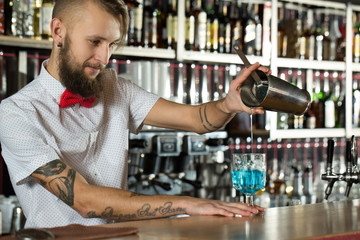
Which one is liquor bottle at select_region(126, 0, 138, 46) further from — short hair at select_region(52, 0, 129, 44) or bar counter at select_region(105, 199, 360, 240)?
bar counter at select_region(105, 199, 360, 240)

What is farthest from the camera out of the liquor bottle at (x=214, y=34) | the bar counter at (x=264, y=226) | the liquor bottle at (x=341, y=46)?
the liquor bottle at (x=341, y=46)

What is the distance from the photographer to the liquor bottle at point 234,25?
10.3 feet

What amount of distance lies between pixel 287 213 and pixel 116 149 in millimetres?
690

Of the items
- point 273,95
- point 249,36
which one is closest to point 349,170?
point 273,95

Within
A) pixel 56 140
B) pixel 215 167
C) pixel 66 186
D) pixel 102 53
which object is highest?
pixel 102 53

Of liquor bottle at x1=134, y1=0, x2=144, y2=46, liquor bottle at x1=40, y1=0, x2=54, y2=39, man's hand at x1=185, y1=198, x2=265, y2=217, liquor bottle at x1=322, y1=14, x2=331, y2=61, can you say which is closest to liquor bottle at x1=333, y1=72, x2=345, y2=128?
liquor bottle at x1=322, y1=14, x2=331, y2=61

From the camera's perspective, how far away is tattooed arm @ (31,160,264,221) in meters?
1.37

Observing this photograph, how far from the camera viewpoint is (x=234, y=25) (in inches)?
125

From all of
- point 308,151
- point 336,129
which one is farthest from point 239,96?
point 308,151

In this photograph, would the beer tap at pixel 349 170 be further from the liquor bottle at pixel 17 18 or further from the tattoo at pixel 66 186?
the liquor bottle at pixel 17 18

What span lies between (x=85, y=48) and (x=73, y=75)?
0.10 metres

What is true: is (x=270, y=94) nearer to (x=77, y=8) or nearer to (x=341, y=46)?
(x=77, y=8)

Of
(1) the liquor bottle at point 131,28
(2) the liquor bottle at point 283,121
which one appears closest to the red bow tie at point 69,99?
(1) the liquor bottle at point 131,28

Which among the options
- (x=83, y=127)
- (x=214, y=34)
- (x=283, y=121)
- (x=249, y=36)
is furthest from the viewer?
(x=283, y=121)
